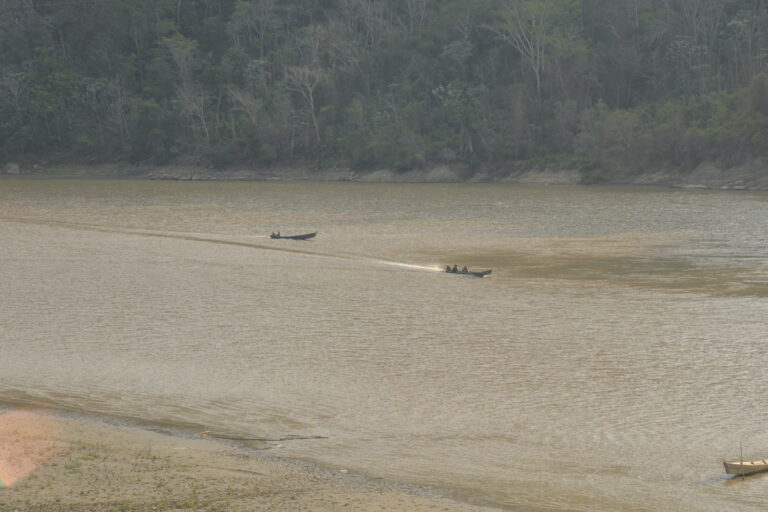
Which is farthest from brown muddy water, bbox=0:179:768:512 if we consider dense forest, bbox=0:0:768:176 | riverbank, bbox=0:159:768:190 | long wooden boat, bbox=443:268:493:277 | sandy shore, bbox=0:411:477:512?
dense forest, bbox=0:0:768:176

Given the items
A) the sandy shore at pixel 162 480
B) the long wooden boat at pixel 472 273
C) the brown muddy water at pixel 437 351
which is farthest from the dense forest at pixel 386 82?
the sandy shore at pixel 162 480

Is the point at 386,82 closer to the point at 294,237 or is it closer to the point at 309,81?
the point at 309,81

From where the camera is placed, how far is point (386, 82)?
103 meters

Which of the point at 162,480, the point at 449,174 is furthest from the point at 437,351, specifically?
the point at 449,174

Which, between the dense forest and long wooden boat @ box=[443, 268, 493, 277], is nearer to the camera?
long wooden boat @ box=[443, 268, 493, 277]

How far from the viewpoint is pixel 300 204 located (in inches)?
2201

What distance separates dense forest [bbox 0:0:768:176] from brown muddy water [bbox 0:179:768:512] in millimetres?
44875

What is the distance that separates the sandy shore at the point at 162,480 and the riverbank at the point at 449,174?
6115 centimetres

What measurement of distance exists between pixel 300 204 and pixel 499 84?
44292 millimetres

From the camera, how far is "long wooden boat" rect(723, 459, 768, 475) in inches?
390

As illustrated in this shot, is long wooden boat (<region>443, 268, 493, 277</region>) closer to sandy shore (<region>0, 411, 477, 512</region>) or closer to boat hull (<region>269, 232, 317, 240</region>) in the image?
boat hull (<region>269, 232, 317, 240</region>)

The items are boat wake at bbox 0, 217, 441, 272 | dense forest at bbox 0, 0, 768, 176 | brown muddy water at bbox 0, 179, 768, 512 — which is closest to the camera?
brown muddy water at bbox 0, 179, 768, 512

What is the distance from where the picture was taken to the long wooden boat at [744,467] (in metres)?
9.90

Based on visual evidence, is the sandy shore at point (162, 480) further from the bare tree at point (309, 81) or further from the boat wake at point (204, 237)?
the bare tree at point (309, 81)
